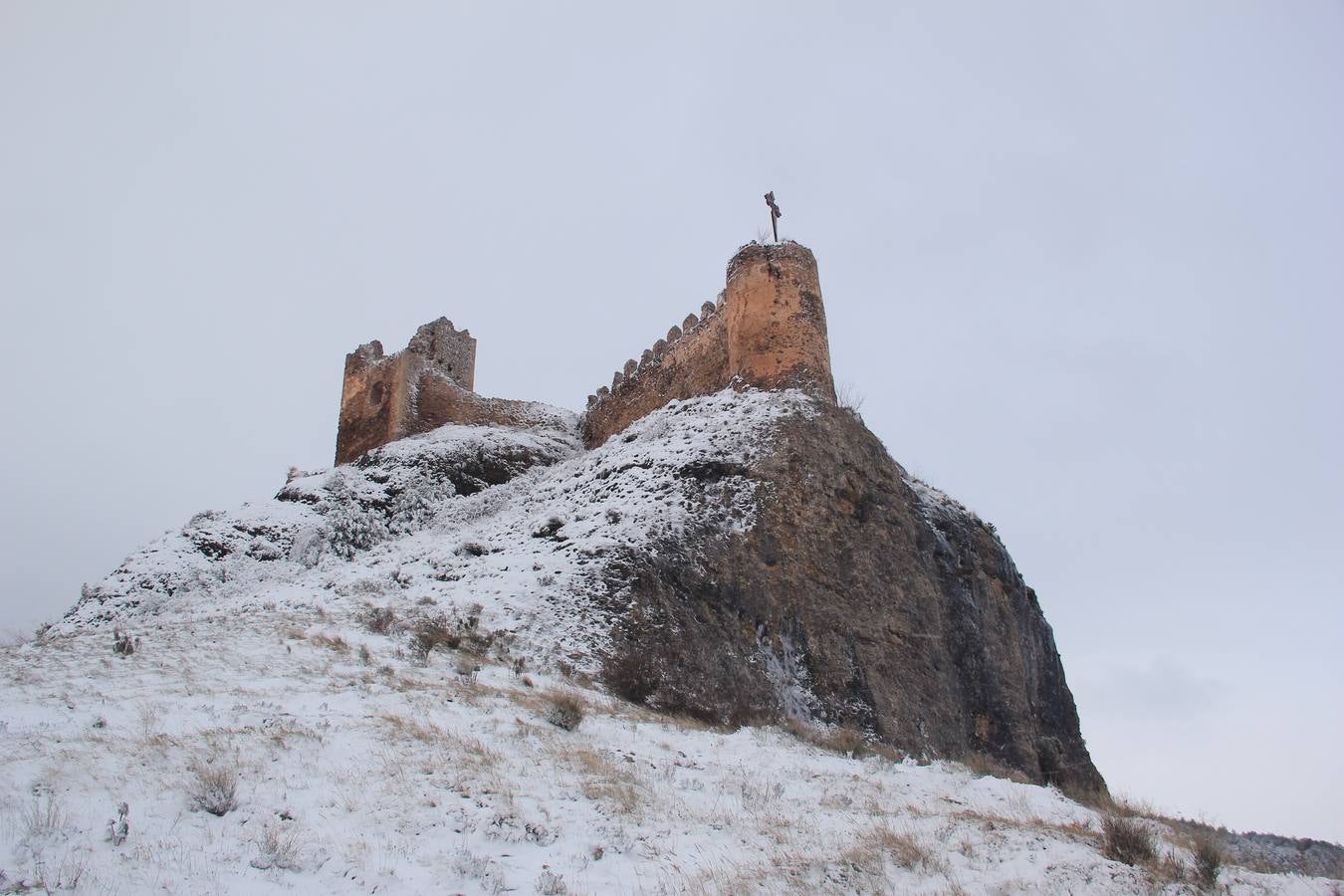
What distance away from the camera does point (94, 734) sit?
7.32 m

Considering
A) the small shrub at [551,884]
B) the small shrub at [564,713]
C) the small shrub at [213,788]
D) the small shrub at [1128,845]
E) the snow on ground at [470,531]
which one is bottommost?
the small shrub at [551,884]

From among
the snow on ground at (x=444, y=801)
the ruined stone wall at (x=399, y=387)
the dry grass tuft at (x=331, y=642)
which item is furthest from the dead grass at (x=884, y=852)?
the ruined stone wall at (x=399, y=387)

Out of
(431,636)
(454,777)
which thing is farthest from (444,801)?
(431,636)

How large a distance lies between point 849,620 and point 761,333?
7.20 m

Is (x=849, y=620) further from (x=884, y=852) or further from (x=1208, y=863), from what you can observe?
(x=1208, y=863)

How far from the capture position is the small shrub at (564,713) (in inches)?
377

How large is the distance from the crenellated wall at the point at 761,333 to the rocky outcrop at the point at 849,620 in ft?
5.26

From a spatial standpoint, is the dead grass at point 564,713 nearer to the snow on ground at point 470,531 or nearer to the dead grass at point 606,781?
the dead grass at point 606,781

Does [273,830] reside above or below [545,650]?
below

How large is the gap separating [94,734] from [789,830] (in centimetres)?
509

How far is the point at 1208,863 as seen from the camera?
6.52 metres

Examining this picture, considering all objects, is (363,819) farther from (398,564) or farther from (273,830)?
(398,564)

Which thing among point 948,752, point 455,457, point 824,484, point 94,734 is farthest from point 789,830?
point 455,457

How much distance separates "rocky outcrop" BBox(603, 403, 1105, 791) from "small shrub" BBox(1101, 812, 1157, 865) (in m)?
6.46
